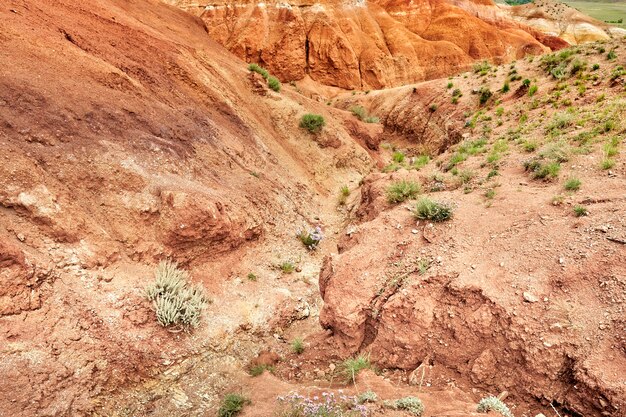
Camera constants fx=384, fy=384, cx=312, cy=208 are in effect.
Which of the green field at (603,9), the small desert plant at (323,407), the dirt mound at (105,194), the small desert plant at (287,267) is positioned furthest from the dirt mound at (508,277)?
the green field at (603,9)

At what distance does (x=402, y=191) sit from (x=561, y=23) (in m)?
53.7

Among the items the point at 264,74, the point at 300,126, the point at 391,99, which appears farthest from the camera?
the point at 391,99

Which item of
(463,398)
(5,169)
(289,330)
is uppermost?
(5,169)

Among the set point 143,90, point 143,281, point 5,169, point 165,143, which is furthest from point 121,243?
point 143,90

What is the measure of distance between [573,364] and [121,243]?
689 centimetres

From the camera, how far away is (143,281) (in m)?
6.64

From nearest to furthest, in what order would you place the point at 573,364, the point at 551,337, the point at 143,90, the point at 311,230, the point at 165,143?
the point at 573,364 < the point at 551,337 < the point at 165,143 < the point at 143,90 < the point at 311,230

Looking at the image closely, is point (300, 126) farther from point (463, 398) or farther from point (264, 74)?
point (463, 398)

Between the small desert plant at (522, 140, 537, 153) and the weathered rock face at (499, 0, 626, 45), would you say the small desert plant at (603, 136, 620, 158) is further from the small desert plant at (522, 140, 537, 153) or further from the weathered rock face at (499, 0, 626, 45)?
A: the weathered rock face at (499, 0, 626, 45)

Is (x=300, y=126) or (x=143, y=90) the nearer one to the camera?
(x=143, y=90)

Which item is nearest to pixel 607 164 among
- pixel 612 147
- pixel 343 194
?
pixel 612 147

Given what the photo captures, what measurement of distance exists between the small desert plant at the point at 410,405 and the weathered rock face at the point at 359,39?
2947cm

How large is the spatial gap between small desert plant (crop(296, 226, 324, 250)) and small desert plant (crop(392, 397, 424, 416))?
246 inches

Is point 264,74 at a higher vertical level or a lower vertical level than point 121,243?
higher
